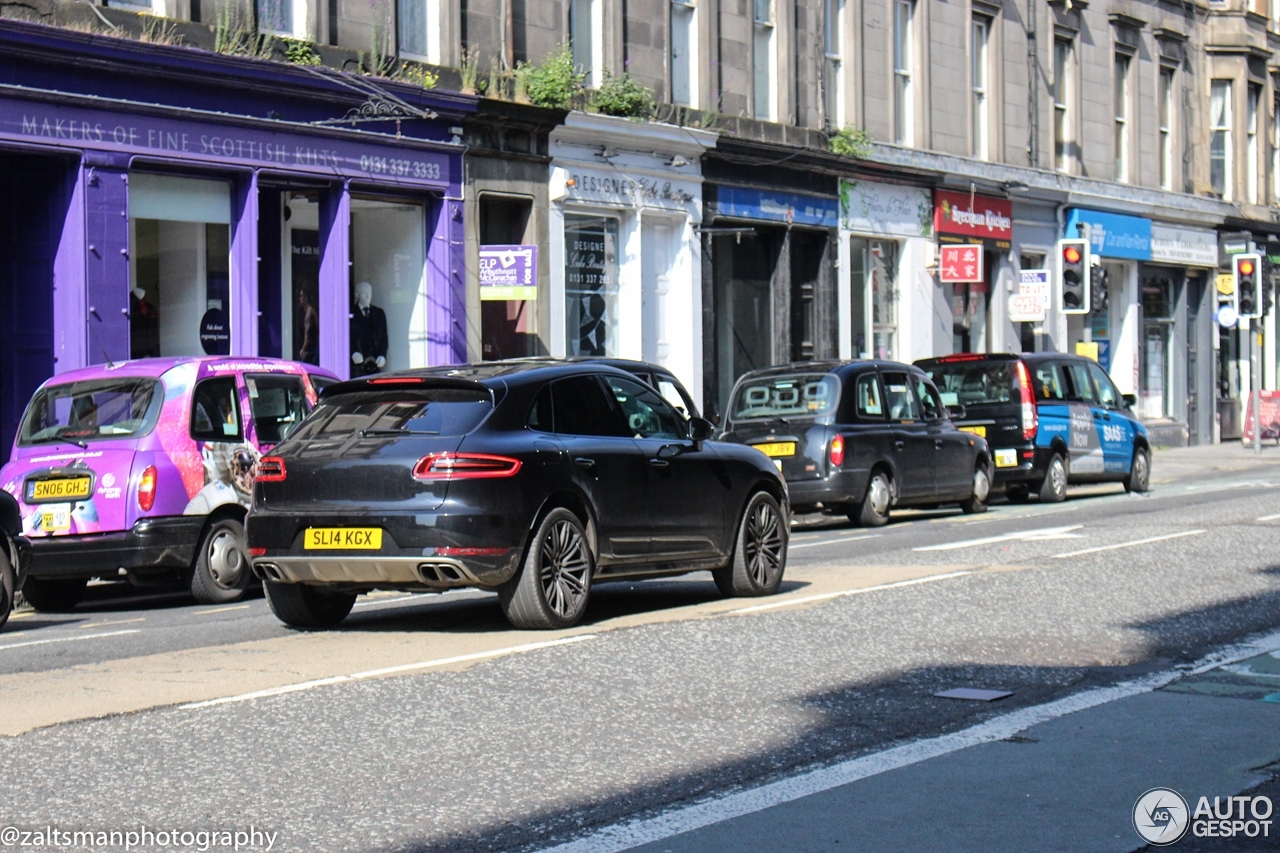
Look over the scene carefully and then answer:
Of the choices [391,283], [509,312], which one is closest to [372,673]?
[391,283]

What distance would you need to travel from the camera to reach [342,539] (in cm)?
989

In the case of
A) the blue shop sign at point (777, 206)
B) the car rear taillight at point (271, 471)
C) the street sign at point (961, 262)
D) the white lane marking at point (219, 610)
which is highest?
the blue shop sign at point (777, 206)

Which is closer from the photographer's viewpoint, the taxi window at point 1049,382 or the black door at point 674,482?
the black door at point 674,482

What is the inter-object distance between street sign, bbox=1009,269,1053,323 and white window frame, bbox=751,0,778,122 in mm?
7709

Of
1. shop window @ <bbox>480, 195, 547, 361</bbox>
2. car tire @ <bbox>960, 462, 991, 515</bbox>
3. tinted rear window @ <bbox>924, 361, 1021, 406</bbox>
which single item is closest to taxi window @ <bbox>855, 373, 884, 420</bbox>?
car tire @ <bbox>960, 462, 991, 515</bbox>

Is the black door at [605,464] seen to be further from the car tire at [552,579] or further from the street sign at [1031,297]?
the street sign at [1031,297]

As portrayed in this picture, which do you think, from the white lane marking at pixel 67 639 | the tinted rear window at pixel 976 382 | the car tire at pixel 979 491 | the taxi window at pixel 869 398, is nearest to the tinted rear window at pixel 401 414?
the white lane marking at pixel 67 639

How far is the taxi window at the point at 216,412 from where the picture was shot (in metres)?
13.5

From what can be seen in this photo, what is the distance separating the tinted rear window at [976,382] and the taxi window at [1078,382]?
114 cm

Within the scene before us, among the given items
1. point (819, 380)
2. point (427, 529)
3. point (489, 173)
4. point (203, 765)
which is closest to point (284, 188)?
point (489, 173)

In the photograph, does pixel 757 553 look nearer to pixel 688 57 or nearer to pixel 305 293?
pixel 305 293

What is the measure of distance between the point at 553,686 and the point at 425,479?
6.31 ft

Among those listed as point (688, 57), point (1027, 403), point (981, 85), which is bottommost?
point (1027, 403)

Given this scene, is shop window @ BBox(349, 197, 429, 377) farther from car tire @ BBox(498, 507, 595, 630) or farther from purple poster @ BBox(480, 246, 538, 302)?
car tire @ BBox(498, 507, 595, 630)
